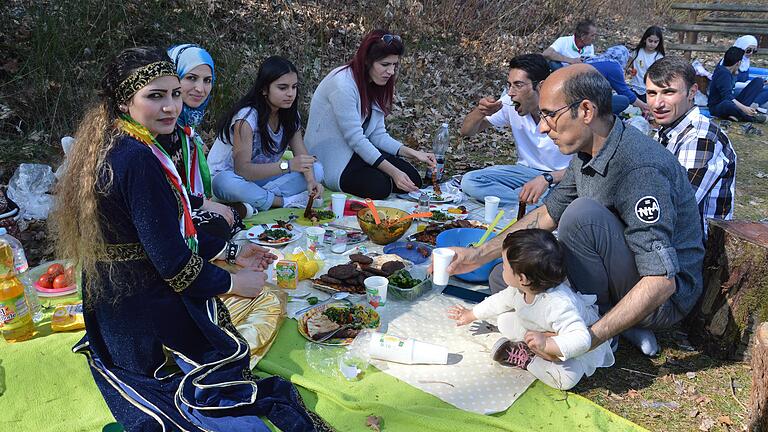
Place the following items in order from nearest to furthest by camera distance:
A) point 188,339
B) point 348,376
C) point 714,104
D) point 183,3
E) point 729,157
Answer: point 188,339 < point 348,376 < point 729,157 < point 183,3 < point 714,104

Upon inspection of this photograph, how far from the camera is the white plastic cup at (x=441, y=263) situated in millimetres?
3623

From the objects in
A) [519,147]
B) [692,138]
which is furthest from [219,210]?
[692,138]

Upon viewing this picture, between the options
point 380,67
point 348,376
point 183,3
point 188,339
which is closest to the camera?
point 188,339

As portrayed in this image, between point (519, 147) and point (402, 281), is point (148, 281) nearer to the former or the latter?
point (402, 281)

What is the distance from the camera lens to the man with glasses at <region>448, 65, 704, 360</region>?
2.93 meters

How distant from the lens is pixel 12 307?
10.4ft

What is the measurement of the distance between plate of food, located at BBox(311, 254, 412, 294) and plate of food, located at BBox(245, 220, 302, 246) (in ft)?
2.25

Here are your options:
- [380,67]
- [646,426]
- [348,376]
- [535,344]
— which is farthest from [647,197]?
[380,67]

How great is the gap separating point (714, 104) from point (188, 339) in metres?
10.4

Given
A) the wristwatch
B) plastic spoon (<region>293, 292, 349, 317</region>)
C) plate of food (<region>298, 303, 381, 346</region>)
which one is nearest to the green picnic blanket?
plate of food (<region>298, 303, 381, 346</region>)

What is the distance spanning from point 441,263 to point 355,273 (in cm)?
64

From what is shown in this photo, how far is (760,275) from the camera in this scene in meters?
3.27

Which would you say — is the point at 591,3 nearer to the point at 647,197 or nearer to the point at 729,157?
the point at 729,157

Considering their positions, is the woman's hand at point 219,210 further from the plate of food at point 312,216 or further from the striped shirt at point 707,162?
the striped shirt at point 707,162
